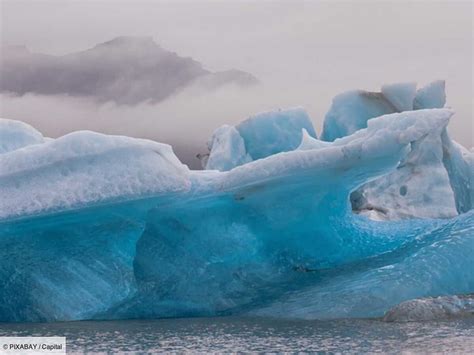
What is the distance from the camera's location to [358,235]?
7715mm

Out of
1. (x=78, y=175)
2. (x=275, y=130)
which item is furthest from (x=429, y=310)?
(x=275, y=130)

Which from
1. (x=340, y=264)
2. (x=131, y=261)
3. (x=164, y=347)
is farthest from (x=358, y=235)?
(x=164, y=347)

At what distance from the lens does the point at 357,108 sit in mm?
11820

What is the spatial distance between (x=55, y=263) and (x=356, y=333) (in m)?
2.53

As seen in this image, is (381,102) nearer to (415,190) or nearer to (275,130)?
(415,190)

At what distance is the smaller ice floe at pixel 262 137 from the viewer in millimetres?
11320

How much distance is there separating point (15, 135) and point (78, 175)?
1.65 metres

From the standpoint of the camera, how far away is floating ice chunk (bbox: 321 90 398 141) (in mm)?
11742

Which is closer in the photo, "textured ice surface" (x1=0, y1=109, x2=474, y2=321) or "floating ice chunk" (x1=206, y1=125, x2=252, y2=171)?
"textured ice surface" (x1=0, y1=109, x2=474, y2=321)

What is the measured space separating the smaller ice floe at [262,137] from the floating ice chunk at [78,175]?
16.5 ft

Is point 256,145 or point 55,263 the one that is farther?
point 256,145

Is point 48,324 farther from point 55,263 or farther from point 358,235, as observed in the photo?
point 358,235

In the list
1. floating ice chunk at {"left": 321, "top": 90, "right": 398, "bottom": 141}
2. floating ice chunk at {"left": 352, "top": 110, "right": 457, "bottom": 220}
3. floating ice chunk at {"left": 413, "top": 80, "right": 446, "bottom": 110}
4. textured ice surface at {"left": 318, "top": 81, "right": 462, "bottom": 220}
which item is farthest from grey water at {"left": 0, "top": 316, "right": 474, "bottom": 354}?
floating ice chunk at {"left": 413, "top": 80, "right": 446, "bottom": 110}

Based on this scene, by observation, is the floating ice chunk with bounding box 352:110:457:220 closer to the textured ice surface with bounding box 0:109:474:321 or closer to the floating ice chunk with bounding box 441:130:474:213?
the floating ice chunk with bounding box 441:130:474:213
